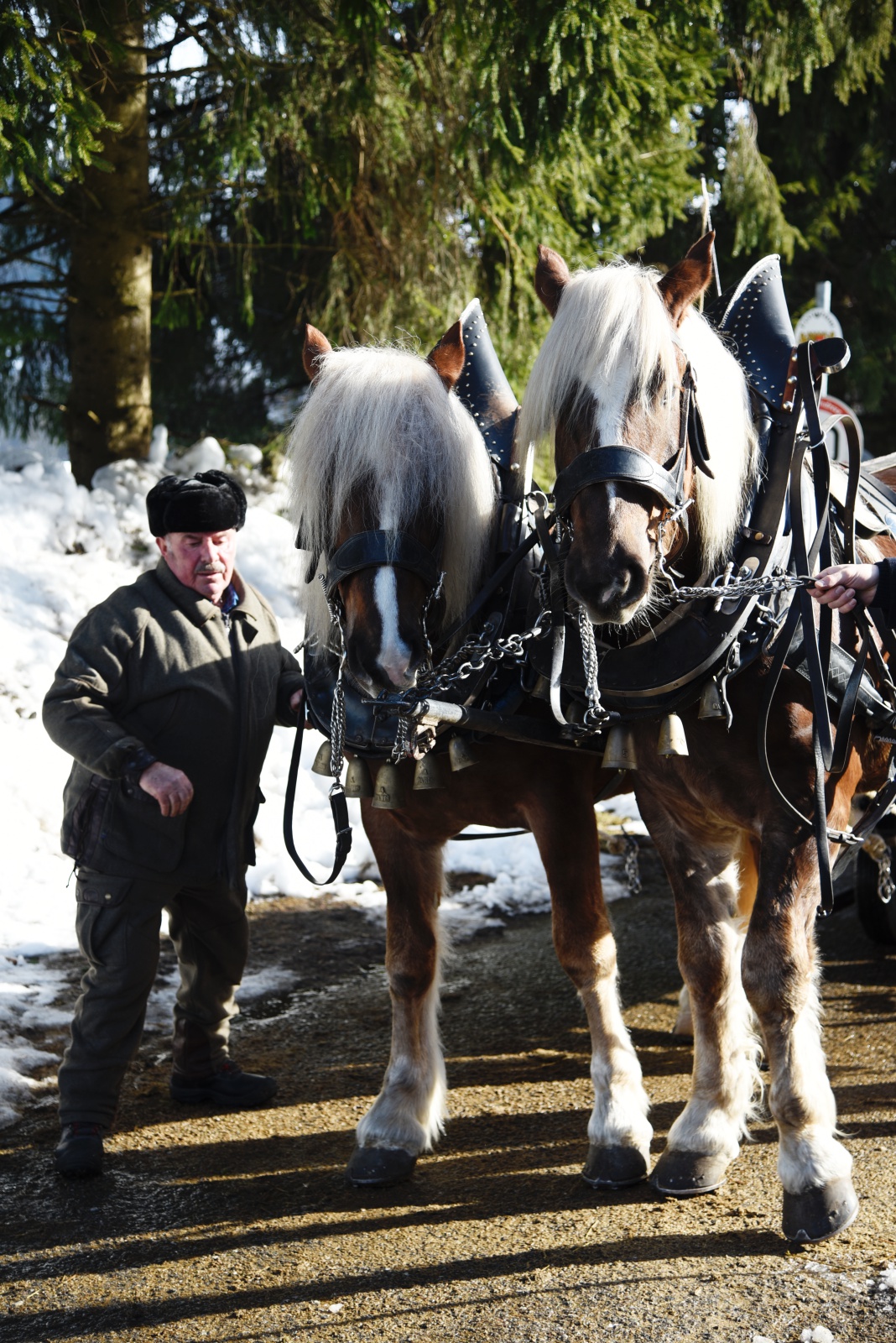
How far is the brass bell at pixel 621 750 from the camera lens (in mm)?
2582

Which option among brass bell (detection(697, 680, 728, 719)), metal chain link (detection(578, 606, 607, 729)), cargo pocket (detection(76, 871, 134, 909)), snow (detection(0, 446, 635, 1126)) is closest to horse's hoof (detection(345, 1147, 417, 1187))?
cargo pocket (detection(76, 871, 134, 909))

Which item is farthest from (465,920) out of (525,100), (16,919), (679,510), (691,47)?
(691,47)

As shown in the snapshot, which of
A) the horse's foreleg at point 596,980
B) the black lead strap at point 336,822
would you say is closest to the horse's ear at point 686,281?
the horse's foreleg at point 596,980

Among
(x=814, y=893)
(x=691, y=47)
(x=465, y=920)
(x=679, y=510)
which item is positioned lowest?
(x=465, y=920)

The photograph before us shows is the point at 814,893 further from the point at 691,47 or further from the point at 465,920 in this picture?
the point at 691,47

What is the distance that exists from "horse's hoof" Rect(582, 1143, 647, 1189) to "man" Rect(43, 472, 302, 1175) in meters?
1.07

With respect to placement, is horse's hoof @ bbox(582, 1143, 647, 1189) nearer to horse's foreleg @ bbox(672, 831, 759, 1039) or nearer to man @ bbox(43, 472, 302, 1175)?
horse's foreleg @ bbox(672, 831, 759, 1039)

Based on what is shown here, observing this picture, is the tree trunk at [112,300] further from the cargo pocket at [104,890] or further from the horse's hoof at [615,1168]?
the horse's hoof at [615,1168]

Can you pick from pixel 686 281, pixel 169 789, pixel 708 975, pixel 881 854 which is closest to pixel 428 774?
pixel 169 789

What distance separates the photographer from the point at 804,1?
6504mm

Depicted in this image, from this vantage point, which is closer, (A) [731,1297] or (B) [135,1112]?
(A) [731,1297]

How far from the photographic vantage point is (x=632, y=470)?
2125 millimetres

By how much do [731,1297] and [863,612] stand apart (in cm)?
138

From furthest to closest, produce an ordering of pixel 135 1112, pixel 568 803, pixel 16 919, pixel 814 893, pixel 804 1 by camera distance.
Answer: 1. pixel 804 1
2. pixel 16 919
3. pixel 135 1112
4. pixel 568 803
5. pixel 814 893
